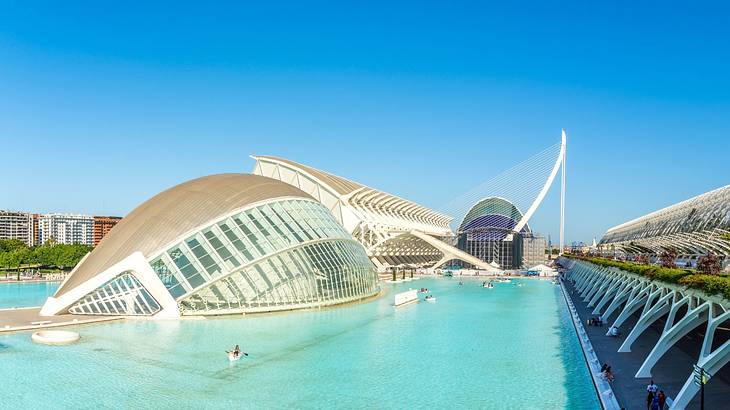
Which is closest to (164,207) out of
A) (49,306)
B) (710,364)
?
(49,306)

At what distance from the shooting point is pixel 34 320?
25922mm

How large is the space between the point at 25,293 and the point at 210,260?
22132 mm

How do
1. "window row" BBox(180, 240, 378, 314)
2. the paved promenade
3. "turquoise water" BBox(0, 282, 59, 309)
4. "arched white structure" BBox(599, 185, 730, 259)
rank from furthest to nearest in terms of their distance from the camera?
"arched white structure" BBox(599, 185, 730, 259), "turquoise water" BBox(0, 282, 59, 309), "window row" BBox(180, 240, 378, 314), the paved promenade

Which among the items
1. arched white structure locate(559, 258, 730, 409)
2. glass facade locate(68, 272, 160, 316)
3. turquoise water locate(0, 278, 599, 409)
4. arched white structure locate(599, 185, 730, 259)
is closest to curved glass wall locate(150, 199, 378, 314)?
glass facade locate(68, 272, 160, 316)

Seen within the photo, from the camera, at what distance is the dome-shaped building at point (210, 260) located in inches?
1079

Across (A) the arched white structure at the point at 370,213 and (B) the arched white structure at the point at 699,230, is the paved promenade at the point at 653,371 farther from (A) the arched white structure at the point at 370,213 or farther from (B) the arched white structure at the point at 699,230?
(A) the arched white structure at the point at 370,213

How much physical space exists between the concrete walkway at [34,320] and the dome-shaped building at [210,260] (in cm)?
74

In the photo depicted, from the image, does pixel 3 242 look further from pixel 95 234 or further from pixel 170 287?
pixel 95 234

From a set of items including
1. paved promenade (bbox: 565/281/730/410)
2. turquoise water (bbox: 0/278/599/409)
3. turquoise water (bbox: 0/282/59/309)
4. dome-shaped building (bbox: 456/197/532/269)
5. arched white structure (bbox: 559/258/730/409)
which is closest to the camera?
arched white structure (bbox: 559/258/730/409)

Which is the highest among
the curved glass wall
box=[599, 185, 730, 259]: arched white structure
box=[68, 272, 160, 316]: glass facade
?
box=[599, 185, 730, 259]: arched white structure

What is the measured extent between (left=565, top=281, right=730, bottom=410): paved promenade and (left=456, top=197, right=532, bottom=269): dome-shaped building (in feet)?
251

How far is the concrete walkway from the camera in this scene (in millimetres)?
24141

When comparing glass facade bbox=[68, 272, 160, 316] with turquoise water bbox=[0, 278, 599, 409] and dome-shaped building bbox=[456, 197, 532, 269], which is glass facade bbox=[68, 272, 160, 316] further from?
dome-shaped building bbox=[456, 197, 532, 269]

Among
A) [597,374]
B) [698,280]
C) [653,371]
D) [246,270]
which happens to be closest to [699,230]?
[653,371]
